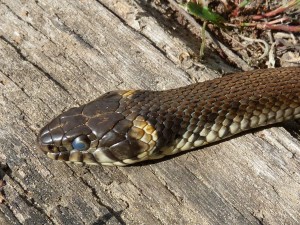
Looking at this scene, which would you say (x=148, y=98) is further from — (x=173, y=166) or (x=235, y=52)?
(x=235, y=52)

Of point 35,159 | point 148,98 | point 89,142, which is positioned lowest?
point 35,159

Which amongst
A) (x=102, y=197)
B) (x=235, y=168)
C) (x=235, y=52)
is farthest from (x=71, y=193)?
(x=235, y=52)

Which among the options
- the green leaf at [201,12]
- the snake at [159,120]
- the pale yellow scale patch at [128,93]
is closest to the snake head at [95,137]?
the snake at [159,120]

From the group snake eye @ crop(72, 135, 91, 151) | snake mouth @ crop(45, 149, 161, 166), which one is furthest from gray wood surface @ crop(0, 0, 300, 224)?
snake eye @ crop(72, 135, 91, 151)

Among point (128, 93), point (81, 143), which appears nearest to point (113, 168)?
point (81, 143)

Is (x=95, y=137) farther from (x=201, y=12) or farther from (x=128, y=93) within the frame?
(x=201, y=12)
